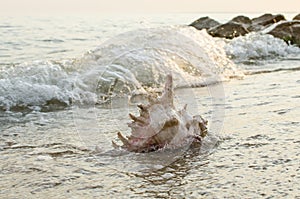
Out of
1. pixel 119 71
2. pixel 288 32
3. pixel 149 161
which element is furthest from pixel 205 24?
pixel 149 161

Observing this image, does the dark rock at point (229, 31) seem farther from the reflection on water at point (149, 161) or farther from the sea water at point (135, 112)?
the reflection on water at point (149, 161)

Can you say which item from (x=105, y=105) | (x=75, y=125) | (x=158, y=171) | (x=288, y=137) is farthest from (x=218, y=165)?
(x=105, y=105)

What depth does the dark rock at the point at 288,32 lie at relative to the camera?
1512 cm

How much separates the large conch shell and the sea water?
10 cm

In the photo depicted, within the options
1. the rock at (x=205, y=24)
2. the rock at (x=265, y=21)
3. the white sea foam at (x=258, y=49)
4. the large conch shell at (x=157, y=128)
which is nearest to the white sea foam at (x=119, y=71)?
the white sea foam at (x=258, y=49)

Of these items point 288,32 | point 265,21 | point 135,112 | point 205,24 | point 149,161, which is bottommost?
point 149,161

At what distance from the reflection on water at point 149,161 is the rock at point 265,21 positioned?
17.1m

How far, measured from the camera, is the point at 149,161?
369 cm

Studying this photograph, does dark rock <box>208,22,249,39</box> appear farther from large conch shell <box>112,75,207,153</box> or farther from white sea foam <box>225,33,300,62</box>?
large conch shell <box>112,75,207,153</box>

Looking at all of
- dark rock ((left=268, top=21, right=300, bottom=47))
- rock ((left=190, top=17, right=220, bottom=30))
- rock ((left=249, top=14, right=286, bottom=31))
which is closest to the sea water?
dark rock ((left=268, top=21, right=300, bottom=47))

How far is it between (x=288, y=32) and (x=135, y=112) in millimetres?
10995

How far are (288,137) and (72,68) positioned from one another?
4.78 meters

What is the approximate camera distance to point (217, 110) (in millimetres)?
5594

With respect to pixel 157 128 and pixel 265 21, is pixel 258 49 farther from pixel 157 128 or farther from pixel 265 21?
pixel 265 21
